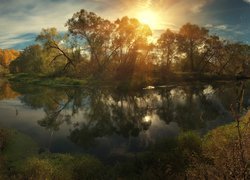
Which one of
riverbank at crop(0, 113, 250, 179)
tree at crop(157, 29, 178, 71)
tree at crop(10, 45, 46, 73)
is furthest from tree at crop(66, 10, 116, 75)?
riverbank at crop(0, 113, 250, 179)

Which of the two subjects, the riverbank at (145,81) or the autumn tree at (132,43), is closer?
the riverbank at (145,81)

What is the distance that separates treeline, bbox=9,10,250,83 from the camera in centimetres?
7856

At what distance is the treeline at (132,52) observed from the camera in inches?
3093

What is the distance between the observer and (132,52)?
8025 centimetres

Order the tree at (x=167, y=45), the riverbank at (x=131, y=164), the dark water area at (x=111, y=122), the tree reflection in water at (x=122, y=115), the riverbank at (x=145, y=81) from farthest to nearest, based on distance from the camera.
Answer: the tree at (x=167, y=45) < the riverbank at (x=145, y=81) < the tree reflection in water at (x=122, y=115) < the dark water area at (x=111, y=122) < the riverbank at (x=131, y=164)

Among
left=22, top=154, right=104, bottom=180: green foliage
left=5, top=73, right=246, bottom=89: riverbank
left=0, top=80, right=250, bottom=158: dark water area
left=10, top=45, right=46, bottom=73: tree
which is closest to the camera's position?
left=22, top=154, right=104, bottom=180: green foliage

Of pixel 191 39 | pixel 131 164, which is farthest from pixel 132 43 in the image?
pixel 131 164

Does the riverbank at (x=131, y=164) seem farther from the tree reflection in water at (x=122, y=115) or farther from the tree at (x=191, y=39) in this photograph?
the tree at (x=191, y=39)

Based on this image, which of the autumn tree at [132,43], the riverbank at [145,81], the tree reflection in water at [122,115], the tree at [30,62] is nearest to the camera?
the tree reflection in water at [122,115]

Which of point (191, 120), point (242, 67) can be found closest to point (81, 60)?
point (242, 67)

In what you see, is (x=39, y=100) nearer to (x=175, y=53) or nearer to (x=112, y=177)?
(x=112, y=177)

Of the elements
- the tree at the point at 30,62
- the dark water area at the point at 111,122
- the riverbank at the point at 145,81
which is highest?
the tree at the point at 30,62

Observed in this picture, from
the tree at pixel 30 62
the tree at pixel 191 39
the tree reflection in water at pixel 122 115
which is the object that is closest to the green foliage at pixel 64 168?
the tree reflection in water at pixel 122 115

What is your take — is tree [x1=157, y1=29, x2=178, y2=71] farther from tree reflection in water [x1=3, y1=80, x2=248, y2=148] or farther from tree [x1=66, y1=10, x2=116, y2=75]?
tree reflection in water [x1=3, y1=80, x2=248, y2=148]
